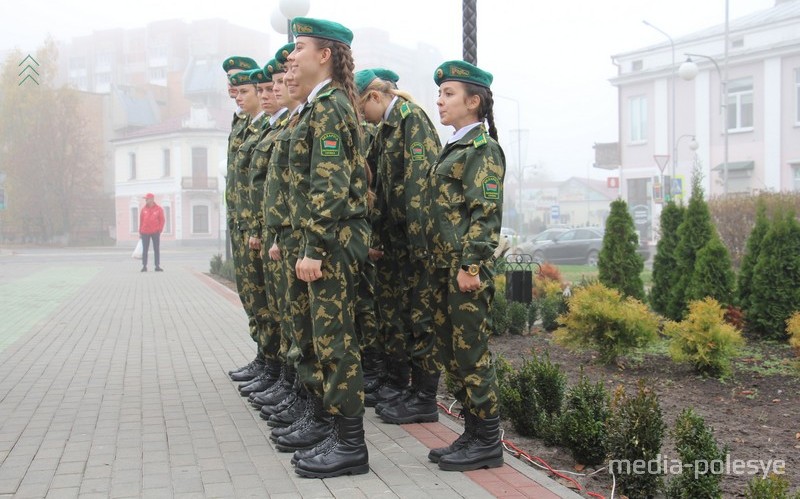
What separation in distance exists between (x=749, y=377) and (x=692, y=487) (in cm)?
352

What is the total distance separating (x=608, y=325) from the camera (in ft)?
23.3

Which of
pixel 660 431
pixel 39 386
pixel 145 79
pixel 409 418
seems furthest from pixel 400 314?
pixel 145 79

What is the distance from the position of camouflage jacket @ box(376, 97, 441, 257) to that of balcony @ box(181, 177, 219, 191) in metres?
51.0

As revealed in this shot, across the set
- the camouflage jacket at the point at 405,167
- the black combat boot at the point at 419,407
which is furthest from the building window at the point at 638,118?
the black combat boot at the point at 419,407

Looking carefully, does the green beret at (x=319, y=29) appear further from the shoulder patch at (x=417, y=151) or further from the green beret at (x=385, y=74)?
the green beret at (x=385, y=74)

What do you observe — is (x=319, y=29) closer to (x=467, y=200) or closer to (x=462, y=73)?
(x=462, y=73)

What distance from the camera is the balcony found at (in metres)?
55.4

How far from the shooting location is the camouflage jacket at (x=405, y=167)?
17.2ft

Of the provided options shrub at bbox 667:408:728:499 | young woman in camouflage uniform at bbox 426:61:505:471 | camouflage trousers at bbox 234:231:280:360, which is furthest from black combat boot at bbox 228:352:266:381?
shrub at bbox 667:408:728:499

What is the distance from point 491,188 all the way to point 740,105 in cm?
3591

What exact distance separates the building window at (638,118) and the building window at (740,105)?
14.3ft

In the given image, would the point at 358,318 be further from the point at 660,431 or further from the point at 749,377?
the point at 749,377

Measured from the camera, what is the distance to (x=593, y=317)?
7156 mm

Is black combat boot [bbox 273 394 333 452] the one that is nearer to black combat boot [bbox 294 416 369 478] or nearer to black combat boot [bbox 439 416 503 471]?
black combat boot [bbox 294 416 369 478]
